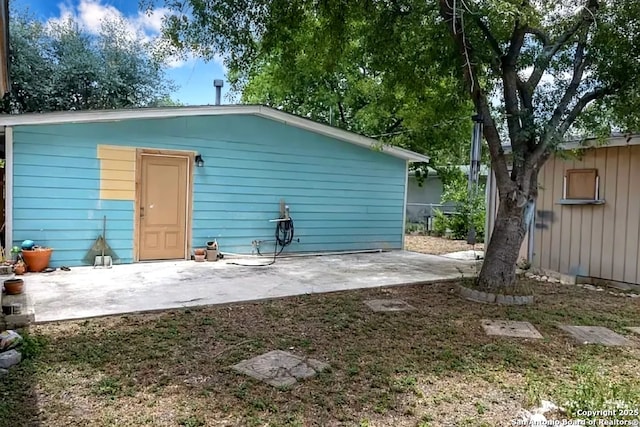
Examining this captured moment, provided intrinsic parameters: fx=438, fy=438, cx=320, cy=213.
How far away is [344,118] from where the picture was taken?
14961 mm

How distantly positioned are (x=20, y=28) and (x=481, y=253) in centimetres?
1597

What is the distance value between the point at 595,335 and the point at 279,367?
9.69 feet

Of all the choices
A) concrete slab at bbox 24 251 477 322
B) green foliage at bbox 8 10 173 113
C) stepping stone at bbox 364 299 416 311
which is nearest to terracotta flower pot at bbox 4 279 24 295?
concrete slab at bbox 24 251 477 322

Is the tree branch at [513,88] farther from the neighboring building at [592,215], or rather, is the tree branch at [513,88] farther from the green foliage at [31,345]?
the green foliage at [31,345]

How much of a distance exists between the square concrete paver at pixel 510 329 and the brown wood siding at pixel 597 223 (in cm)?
291

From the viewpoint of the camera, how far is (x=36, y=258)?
589 centimetres

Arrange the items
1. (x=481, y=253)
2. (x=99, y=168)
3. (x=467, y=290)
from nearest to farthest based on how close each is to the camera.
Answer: (x=467, y=290) < (x=99, y=168) < (x=481, y=253)

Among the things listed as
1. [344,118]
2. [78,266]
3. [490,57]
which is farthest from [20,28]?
[490,57]

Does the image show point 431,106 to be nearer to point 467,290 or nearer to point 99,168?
point 467,290

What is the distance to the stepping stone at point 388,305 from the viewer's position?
4711 millimetres

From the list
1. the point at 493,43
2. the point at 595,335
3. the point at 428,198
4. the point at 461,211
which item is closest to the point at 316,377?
the point at 595,335

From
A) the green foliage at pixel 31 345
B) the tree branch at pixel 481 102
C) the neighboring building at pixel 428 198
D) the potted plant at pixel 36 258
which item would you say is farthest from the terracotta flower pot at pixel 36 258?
the neighboring building at pixel 428 198

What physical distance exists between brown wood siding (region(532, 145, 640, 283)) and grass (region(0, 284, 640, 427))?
6.57 feet

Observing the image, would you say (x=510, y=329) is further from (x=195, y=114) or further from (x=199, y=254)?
(x=195, y=114)
